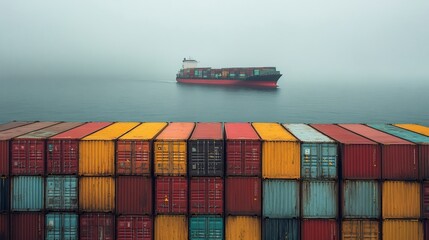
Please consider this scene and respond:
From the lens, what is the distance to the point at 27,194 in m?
20.4

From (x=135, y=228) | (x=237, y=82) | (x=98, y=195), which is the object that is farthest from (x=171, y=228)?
(x=237, y=82)

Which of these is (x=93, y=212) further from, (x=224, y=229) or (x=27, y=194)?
(x=224, y=229)

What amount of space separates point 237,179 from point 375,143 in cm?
859

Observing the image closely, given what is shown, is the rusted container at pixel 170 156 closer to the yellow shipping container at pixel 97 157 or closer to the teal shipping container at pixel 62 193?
the yellow shipping container at pixel 97 157

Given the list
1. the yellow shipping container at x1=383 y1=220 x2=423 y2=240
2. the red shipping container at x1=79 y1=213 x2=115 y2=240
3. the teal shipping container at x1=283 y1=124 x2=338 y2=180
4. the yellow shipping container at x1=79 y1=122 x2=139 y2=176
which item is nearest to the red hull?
the teal shipping container at x1=283 y1=124 x2=338 y2=180

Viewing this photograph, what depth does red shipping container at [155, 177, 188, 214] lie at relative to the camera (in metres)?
20.2

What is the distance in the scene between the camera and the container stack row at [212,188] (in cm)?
1994

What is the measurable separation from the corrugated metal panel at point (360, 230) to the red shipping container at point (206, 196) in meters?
7.42

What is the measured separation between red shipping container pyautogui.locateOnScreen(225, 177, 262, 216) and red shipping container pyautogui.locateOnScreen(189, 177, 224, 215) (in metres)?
0.60

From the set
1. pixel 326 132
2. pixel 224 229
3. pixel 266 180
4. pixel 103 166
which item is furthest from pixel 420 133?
pixel 103 166

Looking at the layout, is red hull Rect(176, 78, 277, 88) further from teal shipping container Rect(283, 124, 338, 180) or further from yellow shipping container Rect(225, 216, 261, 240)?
yellow shipping container Rect(225, 216, 261, 240)

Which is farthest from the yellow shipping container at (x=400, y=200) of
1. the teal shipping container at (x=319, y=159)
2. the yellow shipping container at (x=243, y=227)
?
the yellow shipping container at (x=243, y=227)

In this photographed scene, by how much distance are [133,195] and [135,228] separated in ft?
6.32

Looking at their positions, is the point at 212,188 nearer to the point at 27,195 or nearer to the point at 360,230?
the point at 360,230
